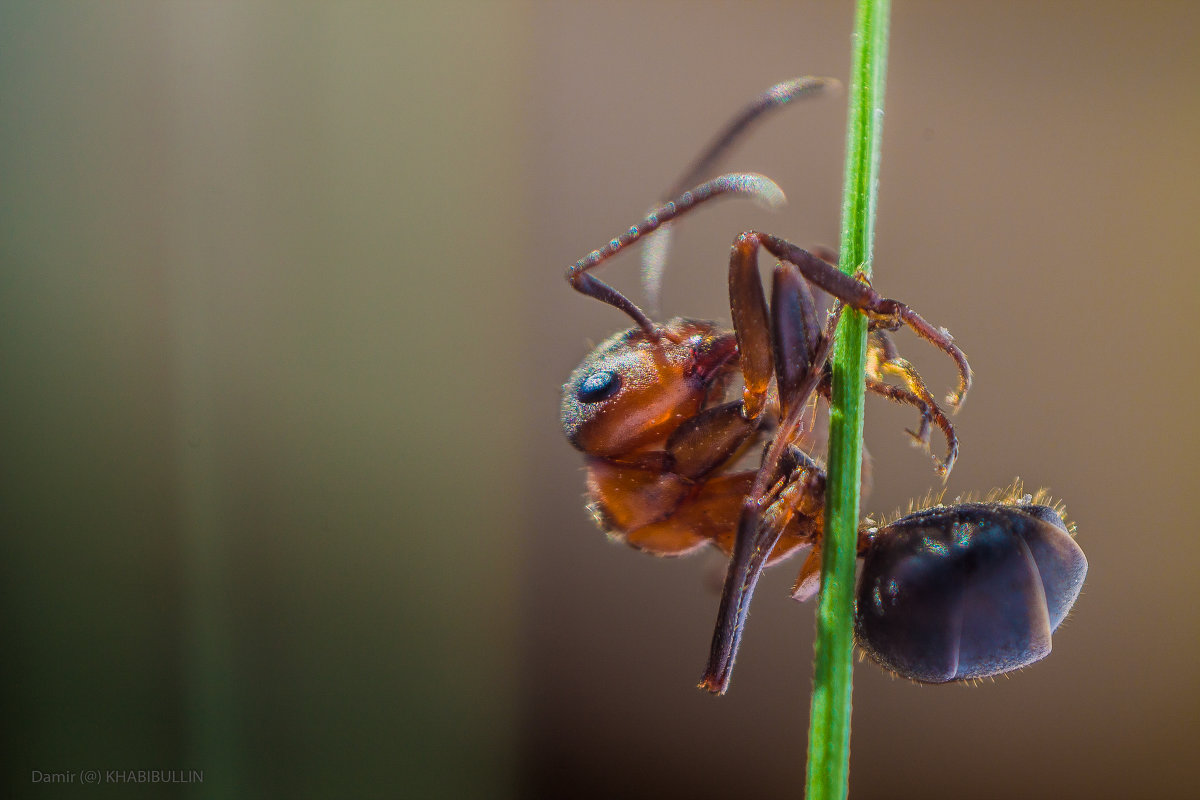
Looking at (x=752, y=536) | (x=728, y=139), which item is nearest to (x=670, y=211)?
(x=728, y=139)

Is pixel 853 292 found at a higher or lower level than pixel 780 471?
higher

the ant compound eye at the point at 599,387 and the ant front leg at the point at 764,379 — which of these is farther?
the ant compound eye at the point at 599,387

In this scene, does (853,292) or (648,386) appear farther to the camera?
(648,386)

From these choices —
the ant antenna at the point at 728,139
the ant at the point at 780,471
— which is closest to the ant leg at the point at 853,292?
the ant at the point at 780,471

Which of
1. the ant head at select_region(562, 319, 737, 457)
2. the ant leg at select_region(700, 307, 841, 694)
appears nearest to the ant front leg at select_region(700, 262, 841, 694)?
the ant leg at select_region(700, 307, 841, 694)

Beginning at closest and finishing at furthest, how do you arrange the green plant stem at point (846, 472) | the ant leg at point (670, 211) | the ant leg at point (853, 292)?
the green plant stem at point (846, 472) < the ant leg at point (853, 292) < the ant leg at point (670, 211)

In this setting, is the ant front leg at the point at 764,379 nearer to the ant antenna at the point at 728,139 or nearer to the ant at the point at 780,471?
the ant at the point at 780,471

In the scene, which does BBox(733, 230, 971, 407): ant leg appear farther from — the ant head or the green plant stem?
the ant head

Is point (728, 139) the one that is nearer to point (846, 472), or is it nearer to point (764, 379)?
point (764, 379)
